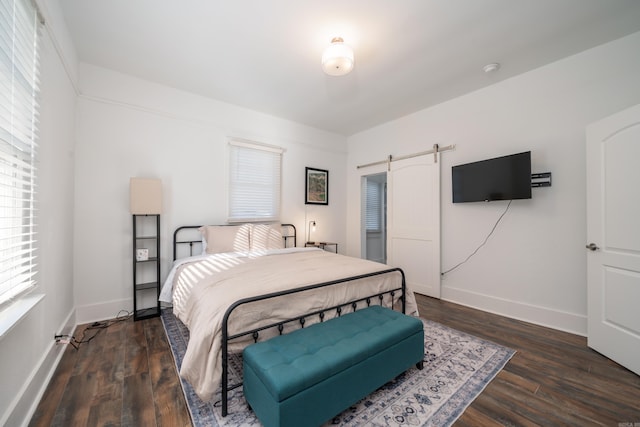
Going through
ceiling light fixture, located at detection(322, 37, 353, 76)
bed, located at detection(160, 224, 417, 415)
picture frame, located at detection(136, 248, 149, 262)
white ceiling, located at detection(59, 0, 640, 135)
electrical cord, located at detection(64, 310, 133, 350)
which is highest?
white ceiling, located at detection(59, 0, 640, 135)

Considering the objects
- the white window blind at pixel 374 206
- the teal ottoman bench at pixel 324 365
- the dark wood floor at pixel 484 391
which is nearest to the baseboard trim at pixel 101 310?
the dark wood floor at pixel 484 391

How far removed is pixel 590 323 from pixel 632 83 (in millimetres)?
2242

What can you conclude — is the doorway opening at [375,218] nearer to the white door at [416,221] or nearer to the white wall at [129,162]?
the white door at [416,221]

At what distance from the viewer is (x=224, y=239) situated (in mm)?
3215

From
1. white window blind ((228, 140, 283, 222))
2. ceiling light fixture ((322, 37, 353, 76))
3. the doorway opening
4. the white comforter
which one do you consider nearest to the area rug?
the white comforter

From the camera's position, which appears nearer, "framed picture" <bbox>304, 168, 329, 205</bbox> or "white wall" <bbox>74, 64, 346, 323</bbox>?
"white wall" <bbox>74, 64, 346, 323</bbox>

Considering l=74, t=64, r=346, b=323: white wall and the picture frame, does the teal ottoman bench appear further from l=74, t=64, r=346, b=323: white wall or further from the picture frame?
l=74, t=64, r=346, b=323: white wall

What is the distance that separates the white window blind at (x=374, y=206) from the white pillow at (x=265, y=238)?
2843 mm

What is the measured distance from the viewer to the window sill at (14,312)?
121 cm

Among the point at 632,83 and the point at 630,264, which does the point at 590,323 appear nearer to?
the point at 630,264

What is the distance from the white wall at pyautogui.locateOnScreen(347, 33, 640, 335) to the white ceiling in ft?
0.76

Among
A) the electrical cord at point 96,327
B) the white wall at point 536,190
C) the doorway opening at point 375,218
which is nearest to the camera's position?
the electrical cord at point 96,327

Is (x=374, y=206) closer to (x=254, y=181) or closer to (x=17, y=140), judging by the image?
(x=254, y=181)

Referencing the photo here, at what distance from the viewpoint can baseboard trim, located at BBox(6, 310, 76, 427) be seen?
1.36 metres
